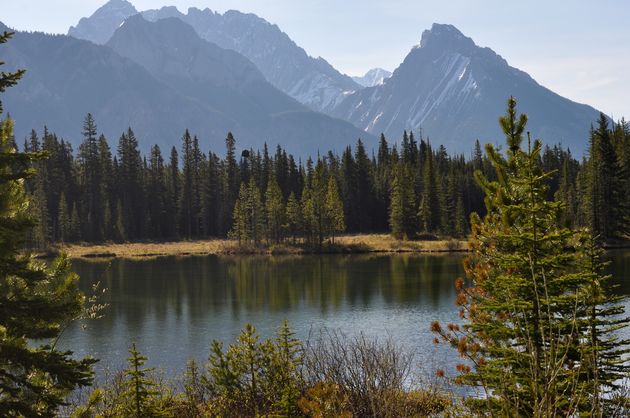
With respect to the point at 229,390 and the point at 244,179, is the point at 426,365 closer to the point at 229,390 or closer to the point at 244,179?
the point at 229,390

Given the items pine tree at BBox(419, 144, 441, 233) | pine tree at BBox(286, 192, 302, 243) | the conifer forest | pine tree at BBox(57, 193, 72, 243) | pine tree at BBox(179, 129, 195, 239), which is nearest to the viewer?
the conifer forest

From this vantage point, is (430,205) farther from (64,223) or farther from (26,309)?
(26,309)

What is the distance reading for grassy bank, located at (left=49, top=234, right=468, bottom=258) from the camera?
329ft

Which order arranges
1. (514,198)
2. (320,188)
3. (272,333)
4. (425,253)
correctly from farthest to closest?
(320,188)
(425,253)
(272,333)
(514,198)

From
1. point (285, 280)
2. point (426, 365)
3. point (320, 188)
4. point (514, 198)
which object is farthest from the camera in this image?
point (320, 188)

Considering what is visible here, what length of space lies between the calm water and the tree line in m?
18.1

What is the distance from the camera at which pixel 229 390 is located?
18141mm

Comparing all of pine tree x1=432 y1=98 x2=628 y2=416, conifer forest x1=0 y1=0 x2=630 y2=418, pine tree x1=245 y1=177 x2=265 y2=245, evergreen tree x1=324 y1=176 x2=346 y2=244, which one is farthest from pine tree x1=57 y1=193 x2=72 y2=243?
pine tree x1=432 y1=98 x2=628 y2=416

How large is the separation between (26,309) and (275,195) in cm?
9835

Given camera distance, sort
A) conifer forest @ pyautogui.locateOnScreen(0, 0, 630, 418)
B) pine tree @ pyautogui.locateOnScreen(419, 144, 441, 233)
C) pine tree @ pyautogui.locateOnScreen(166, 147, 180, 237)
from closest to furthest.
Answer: conifer forest @ pyautogui.locateOnScreen(0, 0, 630, 418) → pine tree @ pyautogui.locateOnScreen(419, 144, 441, 233) → pine tree @ pyautogui.locateOnScreen(166, 147, 180, 237)

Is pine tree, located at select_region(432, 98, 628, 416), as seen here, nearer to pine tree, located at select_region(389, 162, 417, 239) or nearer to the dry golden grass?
the dry golden grass

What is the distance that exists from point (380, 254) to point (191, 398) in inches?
3137

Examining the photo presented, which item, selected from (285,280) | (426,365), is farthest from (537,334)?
(285,280)

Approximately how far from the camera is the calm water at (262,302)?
3881 centimetres
